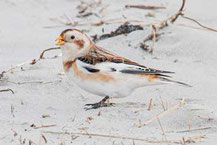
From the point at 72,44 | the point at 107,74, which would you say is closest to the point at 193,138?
the point at 107,74

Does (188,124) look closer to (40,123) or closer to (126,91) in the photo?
(126,91)

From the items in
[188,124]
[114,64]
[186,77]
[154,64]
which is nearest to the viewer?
[188,124]

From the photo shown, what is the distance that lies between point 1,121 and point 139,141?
→ 1.12m

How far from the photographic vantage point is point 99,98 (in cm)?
508

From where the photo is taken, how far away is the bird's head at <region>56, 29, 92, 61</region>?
473 cm

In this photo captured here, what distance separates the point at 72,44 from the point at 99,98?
24.8 inches

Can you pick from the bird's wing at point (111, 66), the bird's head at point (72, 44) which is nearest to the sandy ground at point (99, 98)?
the bird's wing at point (111, 66)

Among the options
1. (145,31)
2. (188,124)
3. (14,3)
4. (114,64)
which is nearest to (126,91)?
(114,64)

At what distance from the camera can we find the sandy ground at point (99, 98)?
12.6ft

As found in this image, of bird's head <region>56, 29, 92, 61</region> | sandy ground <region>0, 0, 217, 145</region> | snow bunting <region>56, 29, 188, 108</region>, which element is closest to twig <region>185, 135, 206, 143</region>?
sandy ground <region>0, 0, 217, 145</region>

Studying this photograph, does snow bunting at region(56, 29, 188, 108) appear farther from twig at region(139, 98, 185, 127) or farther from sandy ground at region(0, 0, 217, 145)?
twig at region(139, 98, 185, 127)

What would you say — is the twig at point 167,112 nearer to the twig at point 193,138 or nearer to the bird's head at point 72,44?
the twig at point 193,138

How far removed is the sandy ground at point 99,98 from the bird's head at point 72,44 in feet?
1.47

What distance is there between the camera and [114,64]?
4.55m
